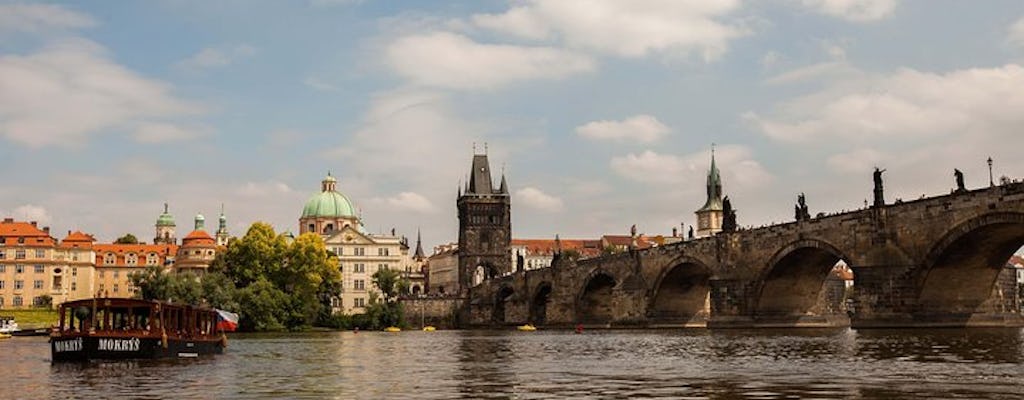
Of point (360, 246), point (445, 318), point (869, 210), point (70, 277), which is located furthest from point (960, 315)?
point (70, 277)

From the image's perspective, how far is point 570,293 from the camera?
11250 centimetres

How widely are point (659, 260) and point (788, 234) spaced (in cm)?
2123

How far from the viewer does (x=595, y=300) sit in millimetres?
111812

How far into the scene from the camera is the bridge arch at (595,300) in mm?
108125

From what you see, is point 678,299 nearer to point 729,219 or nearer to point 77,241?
point 729,219

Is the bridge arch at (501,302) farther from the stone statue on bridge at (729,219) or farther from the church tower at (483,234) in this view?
the stone statue on bridge at (729,219)

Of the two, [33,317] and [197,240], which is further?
[197,240]

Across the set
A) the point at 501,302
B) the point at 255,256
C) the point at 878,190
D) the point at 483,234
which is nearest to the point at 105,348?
the point at 878,190

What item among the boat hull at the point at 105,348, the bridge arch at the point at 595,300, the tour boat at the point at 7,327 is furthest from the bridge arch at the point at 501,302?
the boat hull at the point at 105,348

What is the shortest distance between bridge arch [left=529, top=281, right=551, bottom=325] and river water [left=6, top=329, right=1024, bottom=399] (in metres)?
76.0

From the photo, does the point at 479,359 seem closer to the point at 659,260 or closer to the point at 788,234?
the point at 788,234

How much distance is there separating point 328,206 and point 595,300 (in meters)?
71.1

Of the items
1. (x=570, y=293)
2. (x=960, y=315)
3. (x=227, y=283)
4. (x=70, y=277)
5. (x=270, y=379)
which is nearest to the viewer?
(x=270, y=379)

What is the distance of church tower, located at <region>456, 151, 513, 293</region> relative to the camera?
166 m
